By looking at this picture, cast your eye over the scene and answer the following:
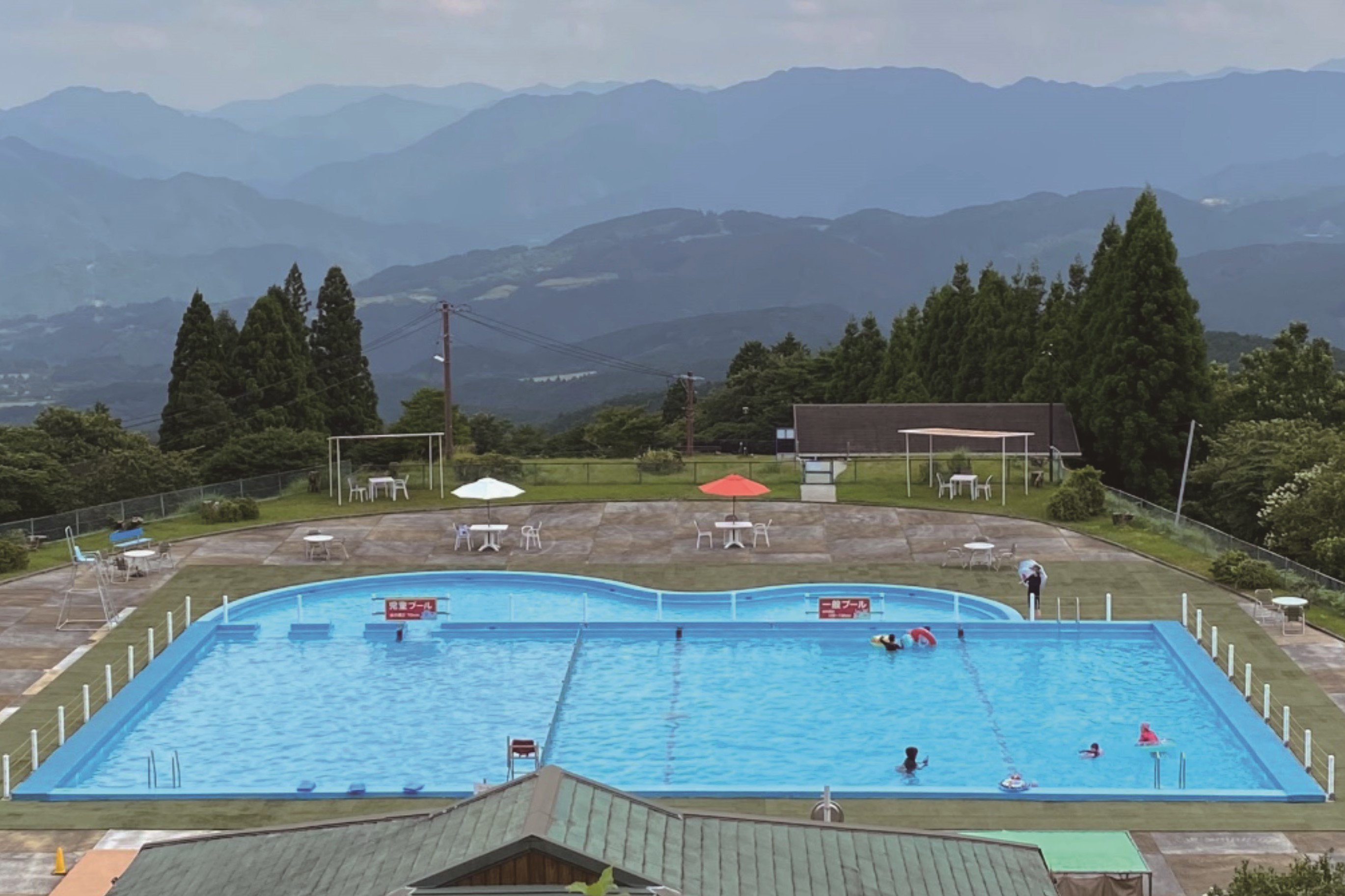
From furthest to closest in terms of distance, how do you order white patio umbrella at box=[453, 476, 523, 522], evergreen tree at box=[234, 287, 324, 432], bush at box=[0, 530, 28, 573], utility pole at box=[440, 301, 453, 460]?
evergreen tree at box=[234, 287, 324, 432] < utility pole at box=[440, 301, 453, 460] < white patio umbrella at box=[453, 476, 523, 522] < bush at box=[0, 530, 28, 573]

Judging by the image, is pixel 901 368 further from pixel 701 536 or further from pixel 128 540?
pixel 128 540

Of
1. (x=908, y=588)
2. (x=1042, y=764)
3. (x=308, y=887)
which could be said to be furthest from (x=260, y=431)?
(x=308, y=887)

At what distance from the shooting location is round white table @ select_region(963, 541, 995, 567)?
96.0 feet

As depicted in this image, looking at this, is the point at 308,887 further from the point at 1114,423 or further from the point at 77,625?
the point at 1114,423

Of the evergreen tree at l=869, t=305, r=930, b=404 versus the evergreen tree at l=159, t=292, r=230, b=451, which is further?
the evergreen tree at l=869, t=305, r=930, b=404

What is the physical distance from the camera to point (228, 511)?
34.5m

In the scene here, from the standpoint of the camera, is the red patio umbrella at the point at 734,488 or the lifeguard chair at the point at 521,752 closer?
the lifeguard chair at the point at 521,752

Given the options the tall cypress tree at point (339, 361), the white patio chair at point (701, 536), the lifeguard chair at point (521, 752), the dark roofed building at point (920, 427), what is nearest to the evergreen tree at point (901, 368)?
the dark roofed building at point (920, 427)

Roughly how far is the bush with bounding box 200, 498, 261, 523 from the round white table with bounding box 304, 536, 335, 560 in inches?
142

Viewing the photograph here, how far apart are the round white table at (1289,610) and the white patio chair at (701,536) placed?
1204 cm

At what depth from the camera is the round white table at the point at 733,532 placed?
104 feet

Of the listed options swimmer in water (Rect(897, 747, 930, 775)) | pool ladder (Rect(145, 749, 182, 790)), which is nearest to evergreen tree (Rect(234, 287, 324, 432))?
pool ladder (Rect(145, 749, 182, 790))

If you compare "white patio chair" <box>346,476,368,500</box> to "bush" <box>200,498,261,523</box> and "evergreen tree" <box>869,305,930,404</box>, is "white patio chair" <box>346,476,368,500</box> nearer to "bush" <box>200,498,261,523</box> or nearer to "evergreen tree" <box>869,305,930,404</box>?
"bush" <box>200,498,261,523</box>

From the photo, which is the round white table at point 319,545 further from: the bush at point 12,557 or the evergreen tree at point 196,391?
the evergreen tree at point 196,391
